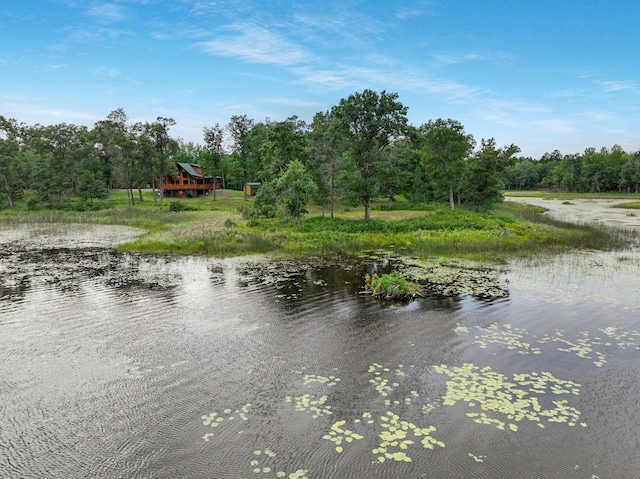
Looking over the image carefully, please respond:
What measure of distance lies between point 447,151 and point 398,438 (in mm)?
48809

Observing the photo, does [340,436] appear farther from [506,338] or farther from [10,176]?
[10,176]

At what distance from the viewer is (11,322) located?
1420cm

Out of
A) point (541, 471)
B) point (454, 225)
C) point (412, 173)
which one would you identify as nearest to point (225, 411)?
point (541, 471)

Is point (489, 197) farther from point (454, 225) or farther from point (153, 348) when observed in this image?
point (153, 348)

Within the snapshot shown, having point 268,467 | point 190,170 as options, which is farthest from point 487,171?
point 190,170

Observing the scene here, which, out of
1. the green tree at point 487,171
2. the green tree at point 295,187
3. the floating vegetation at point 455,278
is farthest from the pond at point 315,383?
the green tree at point 487,171

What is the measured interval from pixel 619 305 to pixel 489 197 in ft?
124

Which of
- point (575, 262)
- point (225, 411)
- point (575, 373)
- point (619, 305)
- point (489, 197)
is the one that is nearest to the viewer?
point (225, 411)

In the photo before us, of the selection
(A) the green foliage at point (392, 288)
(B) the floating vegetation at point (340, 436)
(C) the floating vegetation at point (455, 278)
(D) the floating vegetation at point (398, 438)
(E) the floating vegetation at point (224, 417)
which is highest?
(A) the green foliage at point (392, 288)

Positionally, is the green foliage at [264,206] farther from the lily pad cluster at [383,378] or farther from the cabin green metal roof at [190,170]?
the cabin green metal roof at [190,170]

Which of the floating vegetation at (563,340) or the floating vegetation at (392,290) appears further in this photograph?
the floating vegetation at (392,290)

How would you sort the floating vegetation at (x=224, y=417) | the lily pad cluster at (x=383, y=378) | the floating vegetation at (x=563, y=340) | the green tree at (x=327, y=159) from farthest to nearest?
1. the green tree at (x=327, y=159)
2. the floating vegetation at (x=563, y=340)
3. the lily pad cluster at (x=383, y=378)
4. the floating vegetation at (x=224, y=417)

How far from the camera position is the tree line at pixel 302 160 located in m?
40.9

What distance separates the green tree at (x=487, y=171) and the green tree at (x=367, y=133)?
15055mm
